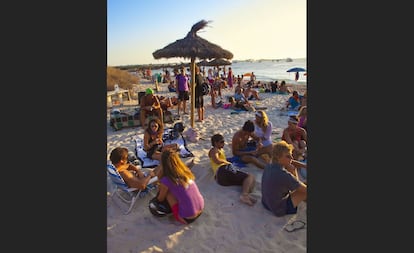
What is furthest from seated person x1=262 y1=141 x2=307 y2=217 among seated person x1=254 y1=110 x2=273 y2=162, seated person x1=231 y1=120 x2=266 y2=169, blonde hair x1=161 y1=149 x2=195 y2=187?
seated person x1=254 y1=110 x2=273 y2=162

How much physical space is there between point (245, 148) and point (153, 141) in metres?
1.60

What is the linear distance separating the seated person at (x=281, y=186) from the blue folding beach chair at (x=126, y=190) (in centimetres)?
152

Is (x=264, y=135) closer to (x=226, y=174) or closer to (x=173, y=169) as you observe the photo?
(x=226, y=174)

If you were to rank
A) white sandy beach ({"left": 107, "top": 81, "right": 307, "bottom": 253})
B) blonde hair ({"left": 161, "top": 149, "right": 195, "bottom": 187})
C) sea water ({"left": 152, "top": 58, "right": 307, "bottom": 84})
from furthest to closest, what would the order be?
sea water ({"left": 152, "top": 58, "right": 307, "bottom": 84}), blonde hair ({"left": 161, "top": 149, "right": 195, "bottom": 187}), white sandy beach ({"left": 107, "top": 81, "right": 307, "bottom": 253})

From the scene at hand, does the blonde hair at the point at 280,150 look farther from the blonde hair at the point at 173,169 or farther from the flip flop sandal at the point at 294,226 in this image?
the blonde hair at the point at 173,169

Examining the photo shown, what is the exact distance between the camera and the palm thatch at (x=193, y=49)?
6.47 metres

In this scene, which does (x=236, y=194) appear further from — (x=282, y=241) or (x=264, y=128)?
A: (x=264, y=128)

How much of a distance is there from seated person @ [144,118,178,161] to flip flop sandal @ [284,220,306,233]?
233cm

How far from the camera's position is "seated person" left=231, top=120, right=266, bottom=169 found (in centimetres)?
448

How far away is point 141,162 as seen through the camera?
4.70 m

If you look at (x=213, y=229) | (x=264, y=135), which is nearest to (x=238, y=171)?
(x=213, y=229)

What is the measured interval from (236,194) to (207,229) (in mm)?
825

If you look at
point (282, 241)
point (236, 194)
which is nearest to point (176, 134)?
point (236, 194)

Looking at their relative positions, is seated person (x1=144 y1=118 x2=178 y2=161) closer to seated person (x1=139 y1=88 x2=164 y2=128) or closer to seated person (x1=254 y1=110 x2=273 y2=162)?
seated person (x1=254 y1=110 x2=273 y2=162)
